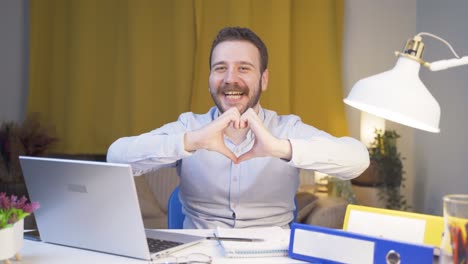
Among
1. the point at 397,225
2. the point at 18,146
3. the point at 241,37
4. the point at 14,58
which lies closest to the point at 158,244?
the point at 397,225

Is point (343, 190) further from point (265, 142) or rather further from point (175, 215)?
point (265, 142)

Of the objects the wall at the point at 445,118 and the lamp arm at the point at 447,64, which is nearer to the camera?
the lamp arm at the point at 447,64

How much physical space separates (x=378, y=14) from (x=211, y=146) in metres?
2.90

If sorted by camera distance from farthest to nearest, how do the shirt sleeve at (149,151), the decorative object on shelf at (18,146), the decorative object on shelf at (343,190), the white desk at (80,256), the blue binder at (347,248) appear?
the decorative object on shelf at (343,190) < the decorative object on shelf at (18,146) < the shirt sleeve at (149,151) < the white desk at (80,256) < the blue binder at (347,248)

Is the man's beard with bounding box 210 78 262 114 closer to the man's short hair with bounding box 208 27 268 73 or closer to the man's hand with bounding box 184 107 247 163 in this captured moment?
the man's short hair with bounding box 208 27 268 73

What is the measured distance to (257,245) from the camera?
1.21m

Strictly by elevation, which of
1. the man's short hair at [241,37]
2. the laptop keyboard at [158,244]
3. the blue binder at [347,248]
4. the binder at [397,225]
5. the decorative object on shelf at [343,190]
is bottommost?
the decorative object on shelf at [343,190]

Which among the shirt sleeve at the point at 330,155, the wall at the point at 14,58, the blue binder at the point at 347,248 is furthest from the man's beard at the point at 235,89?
the wall at the point at 14,58

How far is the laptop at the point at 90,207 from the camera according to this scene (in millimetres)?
1085

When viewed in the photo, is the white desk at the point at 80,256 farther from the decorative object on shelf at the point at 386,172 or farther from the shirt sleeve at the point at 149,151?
the decorative object on shelf at the point at 386,172

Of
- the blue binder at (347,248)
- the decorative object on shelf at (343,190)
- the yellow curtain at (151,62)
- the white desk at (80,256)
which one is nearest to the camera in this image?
the blue binder at (347,248)

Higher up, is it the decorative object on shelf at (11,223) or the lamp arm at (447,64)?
the lamp arm at (447,64)

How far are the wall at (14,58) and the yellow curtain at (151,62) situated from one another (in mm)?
158

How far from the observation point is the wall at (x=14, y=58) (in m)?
3.83
